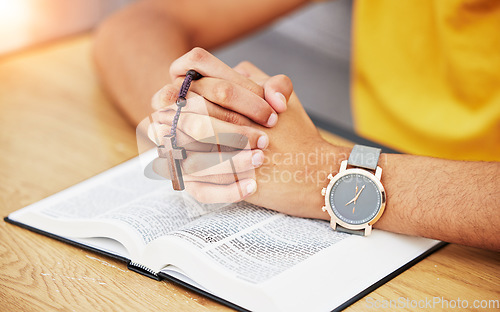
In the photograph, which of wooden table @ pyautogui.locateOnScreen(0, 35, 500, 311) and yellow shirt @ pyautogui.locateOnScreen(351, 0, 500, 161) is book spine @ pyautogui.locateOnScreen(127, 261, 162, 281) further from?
yellow shirt @ pyautogui.locateOnScreen(351, 0, 500, 161)

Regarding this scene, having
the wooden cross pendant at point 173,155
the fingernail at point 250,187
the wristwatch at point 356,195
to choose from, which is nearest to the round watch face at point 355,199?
the wristwatch at point 356,195

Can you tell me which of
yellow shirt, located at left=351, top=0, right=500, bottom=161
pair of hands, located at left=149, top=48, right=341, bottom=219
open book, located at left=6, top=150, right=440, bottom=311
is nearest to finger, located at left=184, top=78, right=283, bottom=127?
pair of hands, located at left=149, top=48, right=341, bottom=219

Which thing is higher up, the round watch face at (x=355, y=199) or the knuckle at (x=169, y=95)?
the knuckle at (x=169, y=95)

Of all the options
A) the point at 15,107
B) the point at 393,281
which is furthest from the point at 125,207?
the point at 15,107

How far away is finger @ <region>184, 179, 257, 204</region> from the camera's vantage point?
75 centimetres

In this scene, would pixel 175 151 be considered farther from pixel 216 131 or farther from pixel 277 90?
pixel 277 90

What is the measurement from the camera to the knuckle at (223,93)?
0.76 metres

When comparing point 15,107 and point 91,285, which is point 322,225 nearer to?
point 91,285

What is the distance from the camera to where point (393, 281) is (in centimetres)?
66

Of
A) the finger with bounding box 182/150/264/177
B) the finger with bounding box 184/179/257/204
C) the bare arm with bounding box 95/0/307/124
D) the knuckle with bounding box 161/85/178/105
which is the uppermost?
the bare arm with bounding box 95/0/307/124

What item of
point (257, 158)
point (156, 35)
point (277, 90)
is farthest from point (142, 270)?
point (156, 35)

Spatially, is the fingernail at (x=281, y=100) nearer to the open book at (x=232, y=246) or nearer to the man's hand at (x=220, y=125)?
the man's hand at (x=220, y=125)

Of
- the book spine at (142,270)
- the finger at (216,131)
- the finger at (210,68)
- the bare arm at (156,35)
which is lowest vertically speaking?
the book spine at (142,270)

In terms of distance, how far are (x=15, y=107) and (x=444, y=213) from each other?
0.93 meters
